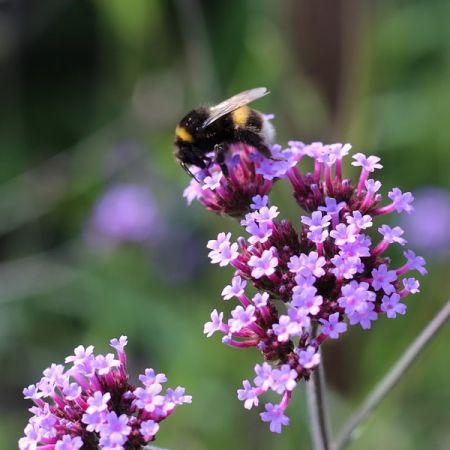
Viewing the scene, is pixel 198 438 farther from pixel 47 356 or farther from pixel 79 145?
pixel 79 145

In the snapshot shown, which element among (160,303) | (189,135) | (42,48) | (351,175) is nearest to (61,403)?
(189,135)

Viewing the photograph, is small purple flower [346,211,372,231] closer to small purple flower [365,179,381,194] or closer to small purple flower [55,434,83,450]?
small purple flower [365,179,381,194]

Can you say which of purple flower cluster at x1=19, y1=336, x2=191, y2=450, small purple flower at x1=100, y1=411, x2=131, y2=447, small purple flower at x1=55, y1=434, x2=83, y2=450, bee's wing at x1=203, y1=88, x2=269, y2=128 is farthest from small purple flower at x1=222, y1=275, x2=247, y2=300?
bee's wing at x1=203, y1=88, x2=269, y2=128

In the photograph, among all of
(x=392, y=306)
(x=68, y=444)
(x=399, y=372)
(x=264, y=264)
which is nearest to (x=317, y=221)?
(x=264, y=264)

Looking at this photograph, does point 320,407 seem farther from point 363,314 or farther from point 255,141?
point 255,141

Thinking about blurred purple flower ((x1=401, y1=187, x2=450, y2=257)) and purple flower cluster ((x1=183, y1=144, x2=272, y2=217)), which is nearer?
purple flower cluster ((x1=183, y1=144, x2=272, y2=217))

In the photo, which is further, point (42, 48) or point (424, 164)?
point (42, 48)

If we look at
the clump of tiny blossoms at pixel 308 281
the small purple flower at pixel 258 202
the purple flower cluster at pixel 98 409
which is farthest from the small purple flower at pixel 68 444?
the small purple flower at pixel 258 202
